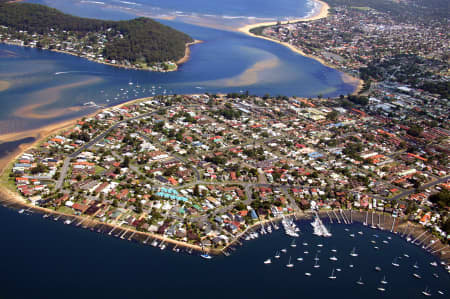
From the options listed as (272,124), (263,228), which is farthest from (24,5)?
(263,228)

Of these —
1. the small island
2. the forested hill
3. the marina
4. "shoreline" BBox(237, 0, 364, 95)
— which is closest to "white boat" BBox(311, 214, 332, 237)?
the marina

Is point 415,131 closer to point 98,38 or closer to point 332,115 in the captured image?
point 332,115

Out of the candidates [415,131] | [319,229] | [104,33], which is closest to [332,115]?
[415,131]

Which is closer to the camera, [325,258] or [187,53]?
[325,258]

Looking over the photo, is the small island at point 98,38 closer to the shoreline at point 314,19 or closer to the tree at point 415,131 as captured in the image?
the shoreline at point 314,19

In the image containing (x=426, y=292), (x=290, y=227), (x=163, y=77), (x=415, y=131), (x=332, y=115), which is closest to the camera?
(x=426, y=292)

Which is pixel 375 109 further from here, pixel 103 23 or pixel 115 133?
pixel 103 23

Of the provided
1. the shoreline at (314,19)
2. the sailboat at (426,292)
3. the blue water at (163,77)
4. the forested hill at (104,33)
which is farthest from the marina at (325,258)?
the forested hill at (104,33)
